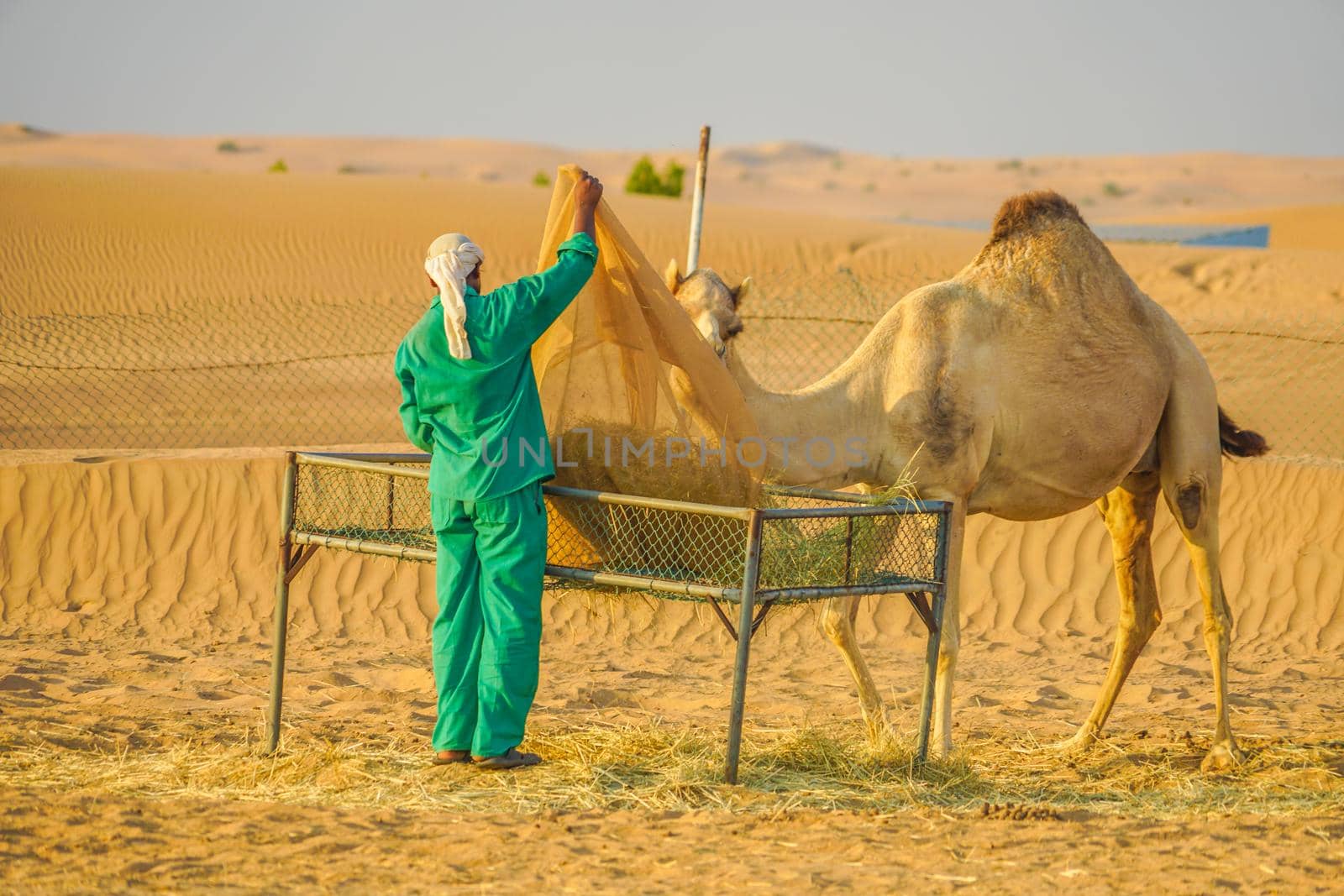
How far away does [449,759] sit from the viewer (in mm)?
5836

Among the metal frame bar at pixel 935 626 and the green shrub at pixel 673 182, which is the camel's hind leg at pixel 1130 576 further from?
the green shrub at pixel 673 182

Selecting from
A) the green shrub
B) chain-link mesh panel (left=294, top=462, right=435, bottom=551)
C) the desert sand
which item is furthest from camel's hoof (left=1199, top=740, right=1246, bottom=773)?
the green shrub

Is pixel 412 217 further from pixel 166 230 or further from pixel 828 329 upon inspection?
pixel 828 329

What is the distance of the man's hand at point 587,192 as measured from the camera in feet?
19.3

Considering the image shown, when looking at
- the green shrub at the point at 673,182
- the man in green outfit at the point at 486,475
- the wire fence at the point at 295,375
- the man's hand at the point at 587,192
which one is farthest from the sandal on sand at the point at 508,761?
the green shrub at the point at 673,182

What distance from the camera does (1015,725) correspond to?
25.1 feet

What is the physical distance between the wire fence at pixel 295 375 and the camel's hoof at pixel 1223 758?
24.9 feet

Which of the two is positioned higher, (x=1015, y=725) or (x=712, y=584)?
(x=712, y=584)

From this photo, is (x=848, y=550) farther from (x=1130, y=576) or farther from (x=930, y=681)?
(x=1130, y=576)

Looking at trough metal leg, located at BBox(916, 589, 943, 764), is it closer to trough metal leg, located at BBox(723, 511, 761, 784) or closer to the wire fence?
trough metal leg, located at BBox(723, 511, 761, 784)

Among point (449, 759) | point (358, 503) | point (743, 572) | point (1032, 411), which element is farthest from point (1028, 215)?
point (449, 759)

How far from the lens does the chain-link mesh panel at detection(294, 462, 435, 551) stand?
6359 mm

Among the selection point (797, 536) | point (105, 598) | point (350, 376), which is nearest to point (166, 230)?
point (350, 376)

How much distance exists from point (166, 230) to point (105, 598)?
2203 centimetres
